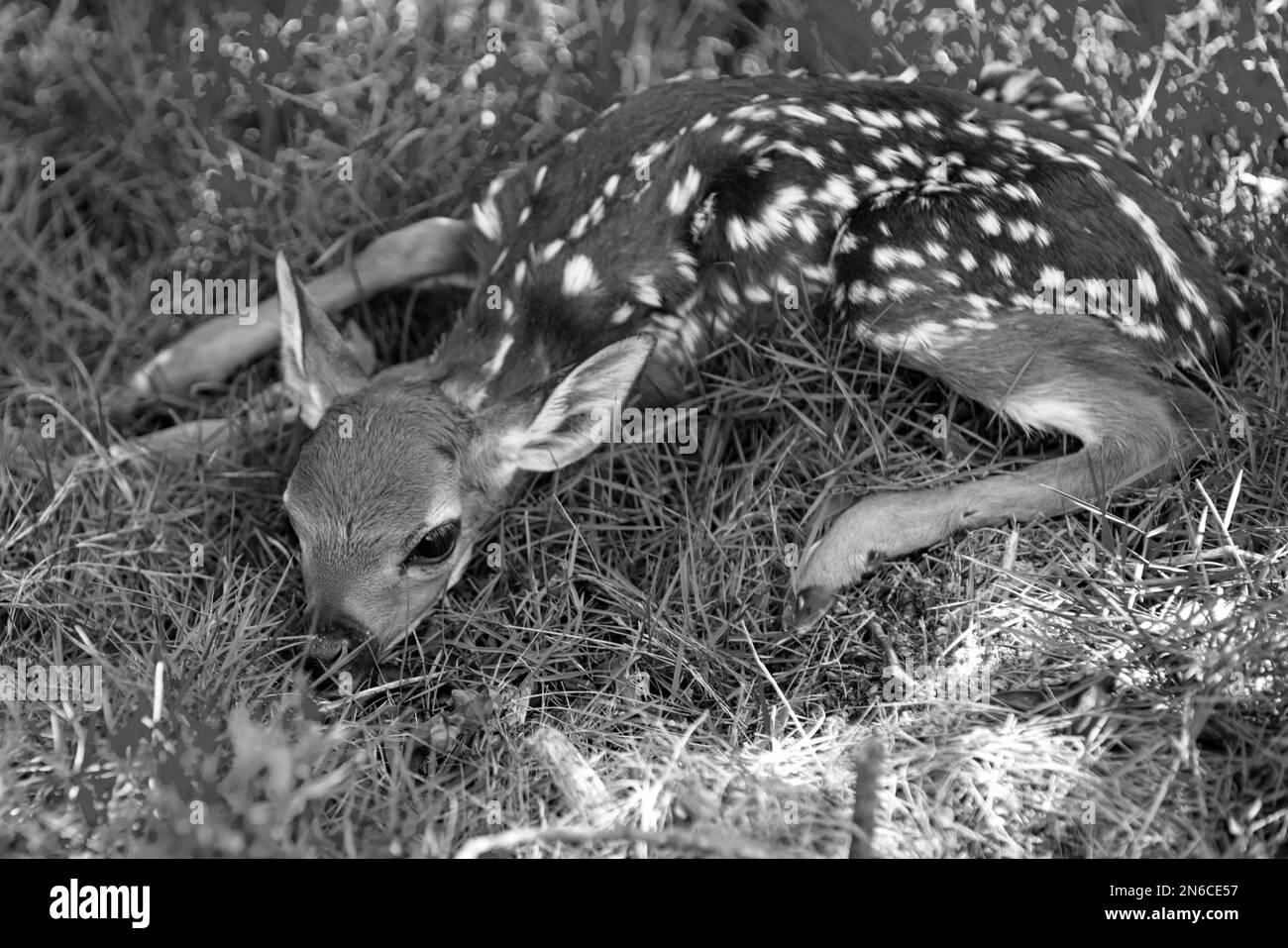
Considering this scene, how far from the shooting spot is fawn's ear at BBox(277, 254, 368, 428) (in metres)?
3.07

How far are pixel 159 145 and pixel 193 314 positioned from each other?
2.03 ft

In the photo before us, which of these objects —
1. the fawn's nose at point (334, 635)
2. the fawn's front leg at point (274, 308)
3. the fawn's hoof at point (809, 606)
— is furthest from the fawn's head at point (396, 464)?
the fawn's hoof at point (809, 606)

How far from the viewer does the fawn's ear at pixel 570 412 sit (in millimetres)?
2904

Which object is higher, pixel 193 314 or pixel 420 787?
pixel 193 314

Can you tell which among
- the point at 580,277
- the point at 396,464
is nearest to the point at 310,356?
the point at 396,464

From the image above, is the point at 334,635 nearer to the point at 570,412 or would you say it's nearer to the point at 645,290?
the point at 570,412

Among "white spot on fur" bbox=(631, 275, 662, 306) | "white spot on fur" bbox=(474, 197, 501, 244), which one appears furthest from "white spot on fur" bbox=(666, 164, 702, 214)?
"white spot on fur" bbox=(474, 197, 501, 244)

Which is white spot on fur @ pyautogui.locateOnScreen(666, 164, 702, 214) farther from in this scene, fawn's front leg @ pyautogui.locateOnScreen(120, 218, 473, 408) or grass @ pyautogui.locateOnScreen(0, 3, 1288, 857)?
fawn's front leg @ pyautogui.locateOnScreen(120, 218, 473, 408)

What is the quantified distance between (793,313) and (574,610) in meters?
0.91

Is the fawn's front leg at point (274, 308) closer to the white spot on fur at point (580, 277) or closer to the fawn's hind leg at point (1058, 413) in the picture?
the white spot on fur at point (580, 277)

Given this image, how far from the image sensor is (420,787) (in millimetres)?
2746
